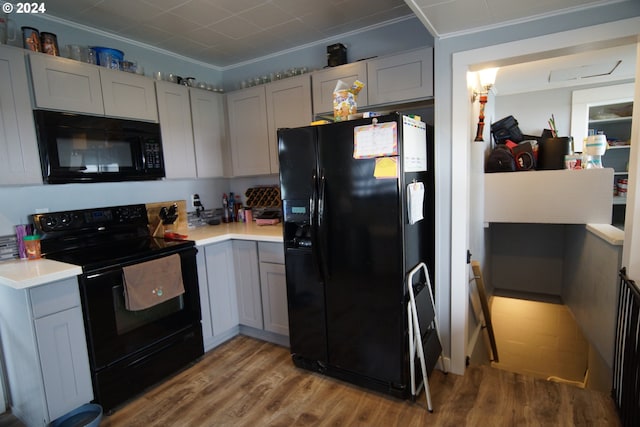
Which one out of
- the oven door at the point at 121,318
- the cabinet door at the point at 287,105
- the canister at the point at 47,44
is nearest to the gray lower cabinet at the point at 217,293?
the oven door at the point at 121,318

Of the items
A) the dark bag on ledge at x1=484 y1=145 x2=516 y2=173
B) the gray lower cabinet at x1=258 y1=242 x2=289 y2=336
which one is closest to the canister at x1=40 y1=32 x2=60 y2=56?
the gray lower cabinet at x1=258 y1=242 x2=289 y2=336

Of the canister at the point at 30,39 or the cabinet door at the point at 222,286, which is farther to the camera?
the cabinet door at the point at 222,286

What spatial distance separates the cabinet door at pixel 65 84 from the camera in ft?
6.58

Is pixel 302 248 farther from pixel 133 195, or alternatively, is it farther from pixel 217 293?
pixel 133 195

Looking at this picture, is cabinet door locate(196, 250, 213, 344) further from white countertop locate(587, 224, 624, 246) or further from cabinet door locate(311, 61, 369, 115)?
white countertop locate(587, 224, 624, 246)

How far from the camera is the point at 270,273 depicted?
8.55 ft

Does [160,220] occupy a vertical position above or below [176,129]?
below

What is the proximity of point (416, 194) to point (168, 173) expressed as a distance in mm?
2045

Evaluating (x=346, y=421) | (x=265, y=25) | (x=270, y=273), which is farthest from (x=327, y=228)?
(x=265, y=25)

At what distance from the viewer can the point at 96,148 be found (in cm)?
229

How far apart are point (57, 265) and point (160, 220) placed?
100cm

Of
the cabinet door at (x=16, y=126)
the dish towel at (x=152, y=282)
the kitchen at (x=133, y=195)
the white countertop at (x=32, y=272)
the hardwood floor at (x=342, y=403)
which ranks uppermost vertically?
the cabinet door at (x=16, y=126)

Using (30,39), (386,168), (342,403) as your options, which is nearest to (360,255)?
(386,168)

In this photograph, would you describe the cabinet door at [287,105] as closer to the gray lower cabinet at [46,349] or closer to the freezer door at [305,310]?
the freezer door at [305,310]
